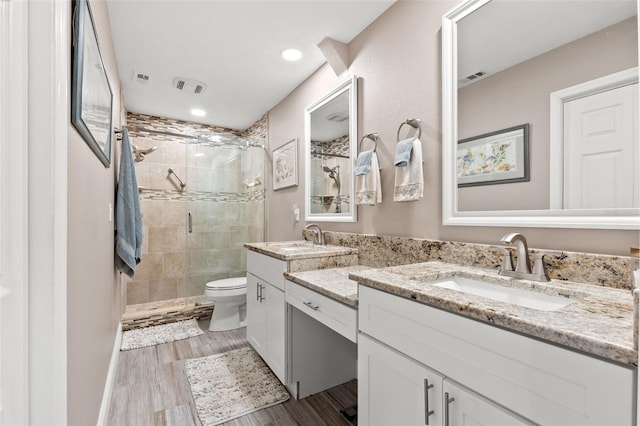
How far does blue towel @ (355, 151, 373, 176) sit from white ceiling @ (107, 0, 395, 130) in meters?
0.85

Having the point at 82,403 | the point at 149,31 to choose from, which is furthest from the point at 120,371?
the point at 149,31

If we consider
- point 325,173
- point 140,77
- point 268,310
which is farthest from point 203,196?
point 268,310

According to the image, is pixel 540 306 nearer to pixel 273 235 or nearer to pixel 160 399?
pixel 160 399

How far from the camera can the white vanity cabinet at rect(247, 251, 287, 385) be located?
1.76 m

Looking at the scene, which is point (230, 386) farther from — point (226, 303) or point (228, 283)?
point (228, 283)

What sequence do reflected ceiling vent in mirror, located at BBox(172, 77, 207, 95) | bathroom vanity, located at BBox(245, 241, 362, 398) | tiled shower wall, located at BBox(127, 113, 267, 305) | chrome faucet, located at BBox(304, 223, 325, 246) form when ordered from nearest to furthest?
bathroom vanity, located at BBox(245, 241, 362, 398)
chrome faucet, located at BBox(304, 223, 325, 246)
reflected ceiling vent in mirror, located at BBox(172, 77, 207, 95)
tiled shower wall, located at BBox(127, 113, 267, 305)

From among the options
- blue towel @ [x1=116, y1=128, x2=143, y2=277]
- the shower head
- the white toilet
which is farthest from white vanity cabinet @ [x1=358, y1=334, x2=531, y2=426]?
the shower head

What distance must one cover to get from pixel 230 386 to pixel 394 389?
1.29m

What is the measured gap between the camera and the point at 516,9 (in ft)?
3.94

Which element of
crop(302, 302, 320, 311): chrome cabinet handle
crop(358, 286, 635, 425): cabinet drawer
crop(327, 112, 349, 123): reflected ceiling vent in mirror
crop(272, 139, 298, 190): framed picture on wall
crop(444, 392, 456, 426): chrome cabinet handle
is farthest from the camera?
crop(272, 139, 298, 190): framed picture on wall

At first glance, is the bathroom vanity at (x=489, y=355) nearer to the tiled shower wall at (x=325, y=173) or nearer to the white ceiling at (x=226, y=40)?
the tiled shower wall at (x=325, y=173)

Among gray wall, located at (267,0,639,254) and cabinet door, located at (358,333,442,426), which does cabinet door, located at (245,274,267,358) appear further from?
cabinet door, located at (358,333,442,426)

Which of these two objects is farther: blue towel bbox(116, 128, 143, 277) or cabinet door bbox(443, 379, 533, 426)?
blue towel bbox(116, 128, 143, 277)

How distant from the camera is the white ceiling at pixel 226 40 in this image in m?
1.73
